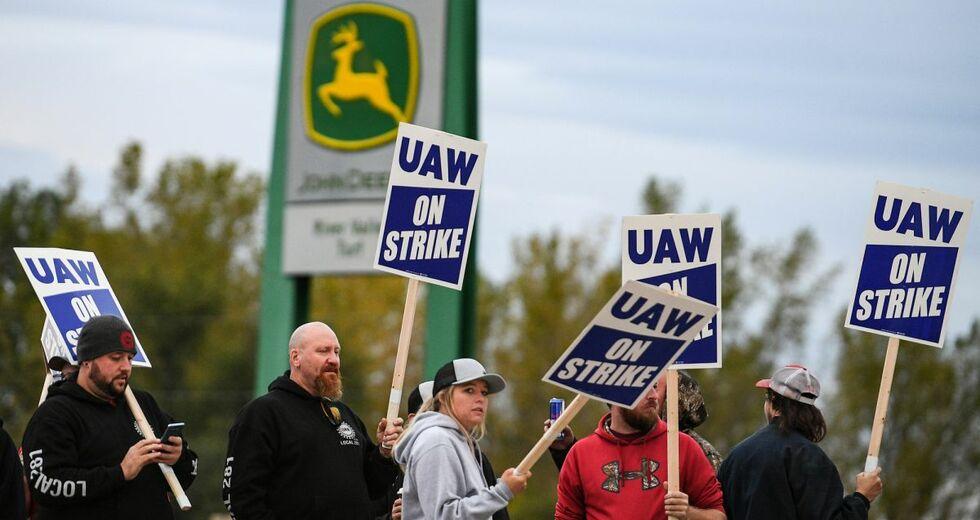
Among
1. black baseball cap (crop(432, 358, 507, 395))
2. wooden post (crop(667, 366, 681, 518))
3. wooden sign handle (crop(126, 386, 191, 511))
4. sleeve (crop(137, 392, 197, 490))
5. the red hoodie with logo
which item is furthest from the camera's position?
sleeve (crop(137, 392, 197, 490))

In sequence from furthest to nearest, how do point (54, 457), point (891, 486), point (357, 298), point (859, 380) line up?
point (357, 298) → point (859, 380) → point (891, 486) → point (54, 457)

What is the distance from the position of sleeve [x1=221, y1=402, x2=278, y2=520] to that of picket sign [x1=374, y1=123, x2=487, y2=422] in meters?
0.98

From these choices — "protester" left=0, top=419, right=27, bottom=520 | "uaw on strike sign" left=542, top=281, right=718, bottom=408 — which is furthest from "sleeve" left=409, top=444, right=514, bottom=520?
"protester" left=0, top=419, right=27, bottom=520

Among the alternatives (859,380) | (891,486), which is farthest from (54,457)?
(859,380)

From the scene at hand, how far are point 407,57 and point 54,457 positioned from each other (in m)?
11.0

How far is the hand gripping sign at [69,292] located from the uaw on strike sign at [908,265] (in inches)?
143

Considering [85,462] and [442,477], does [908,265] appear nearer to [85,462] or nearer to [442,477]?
[442,477]

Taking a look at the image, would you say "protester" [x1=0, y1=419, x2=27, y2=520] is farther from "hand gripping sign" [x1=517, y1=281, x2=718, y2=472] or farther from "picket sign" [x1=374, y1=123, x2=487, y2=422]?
"hand gripping sign" [x1=517, y1=281, x2=718, y2=472]

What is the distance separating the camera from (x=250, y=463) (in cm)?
848

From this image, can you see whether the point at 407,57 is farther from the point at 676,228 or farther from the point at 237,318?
the point at 237,318

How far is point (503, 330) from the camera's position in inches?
2224

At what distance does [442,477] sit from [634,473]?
1.07 meters

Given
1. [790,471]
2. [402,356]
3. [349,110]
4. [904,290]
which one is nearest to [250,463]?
[402,356]

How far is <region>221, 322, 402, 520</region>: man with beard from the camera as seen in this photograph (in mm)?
8500
